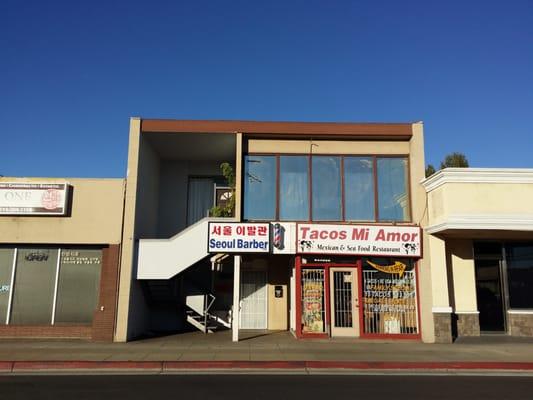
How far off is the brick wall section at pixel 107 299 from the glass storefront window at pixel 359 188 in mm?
8206

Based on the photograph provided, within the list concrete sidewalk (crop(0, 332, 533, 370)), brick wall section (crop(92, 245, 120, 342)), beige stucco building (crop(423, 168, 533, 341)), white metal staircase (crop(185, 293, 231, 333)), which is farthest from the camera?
white metal staircase (crop(185, 293, 231, 333))

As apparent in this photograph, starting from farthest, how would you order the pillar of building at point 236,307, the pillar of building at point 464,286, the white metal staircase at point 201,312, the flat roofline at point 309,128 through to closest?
1. the white metal staircase at point 201,312
2. the flat roofline at point 309,128
3. the pillar of building at point 464,286
4. the pillar of building at point 236,307

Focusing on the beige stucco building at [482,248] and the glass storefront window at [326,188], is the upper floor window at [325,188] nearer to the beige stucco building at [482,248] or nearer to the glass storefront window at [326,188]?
the glass storefront window at [326,188]

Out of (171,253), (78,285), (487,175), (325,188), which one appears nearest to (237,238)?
(171,253)

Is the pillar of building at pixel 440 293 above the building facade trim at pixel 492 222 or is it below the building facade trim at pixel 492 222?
below

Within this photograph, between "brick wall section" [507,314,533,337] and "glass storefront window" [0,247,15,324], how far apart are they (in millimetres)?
17131

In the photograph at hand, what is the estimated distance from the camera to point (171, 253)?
14.8 m

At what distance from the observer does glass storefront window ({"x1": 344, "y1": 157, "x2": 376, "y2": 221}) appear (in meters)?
15.3

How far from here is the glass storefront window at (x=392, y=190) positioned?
1530 centimetres

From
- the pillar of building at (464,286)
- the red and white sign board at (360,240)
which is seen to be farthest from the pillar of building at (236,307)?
the pillar of building at (464,286)

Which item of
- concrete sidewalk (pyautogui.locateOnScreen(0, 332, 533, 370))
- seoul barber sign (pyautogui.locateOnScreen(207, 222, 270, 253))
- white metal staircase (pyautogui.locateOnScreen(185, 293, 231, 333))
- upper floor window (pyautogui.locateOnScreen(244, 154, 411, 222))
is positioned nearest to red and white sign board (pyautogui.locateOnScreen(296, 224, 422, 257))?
upper floor window (pyautogui.locateOnScreen(244, 154, 411, 222))

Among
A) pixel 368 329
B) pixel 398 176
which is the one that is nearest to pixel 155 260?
pixel 368 329

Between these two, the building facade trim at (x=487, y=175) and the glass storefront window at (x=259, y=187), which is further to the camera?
the glass storefront window at (x=259, y=187)
